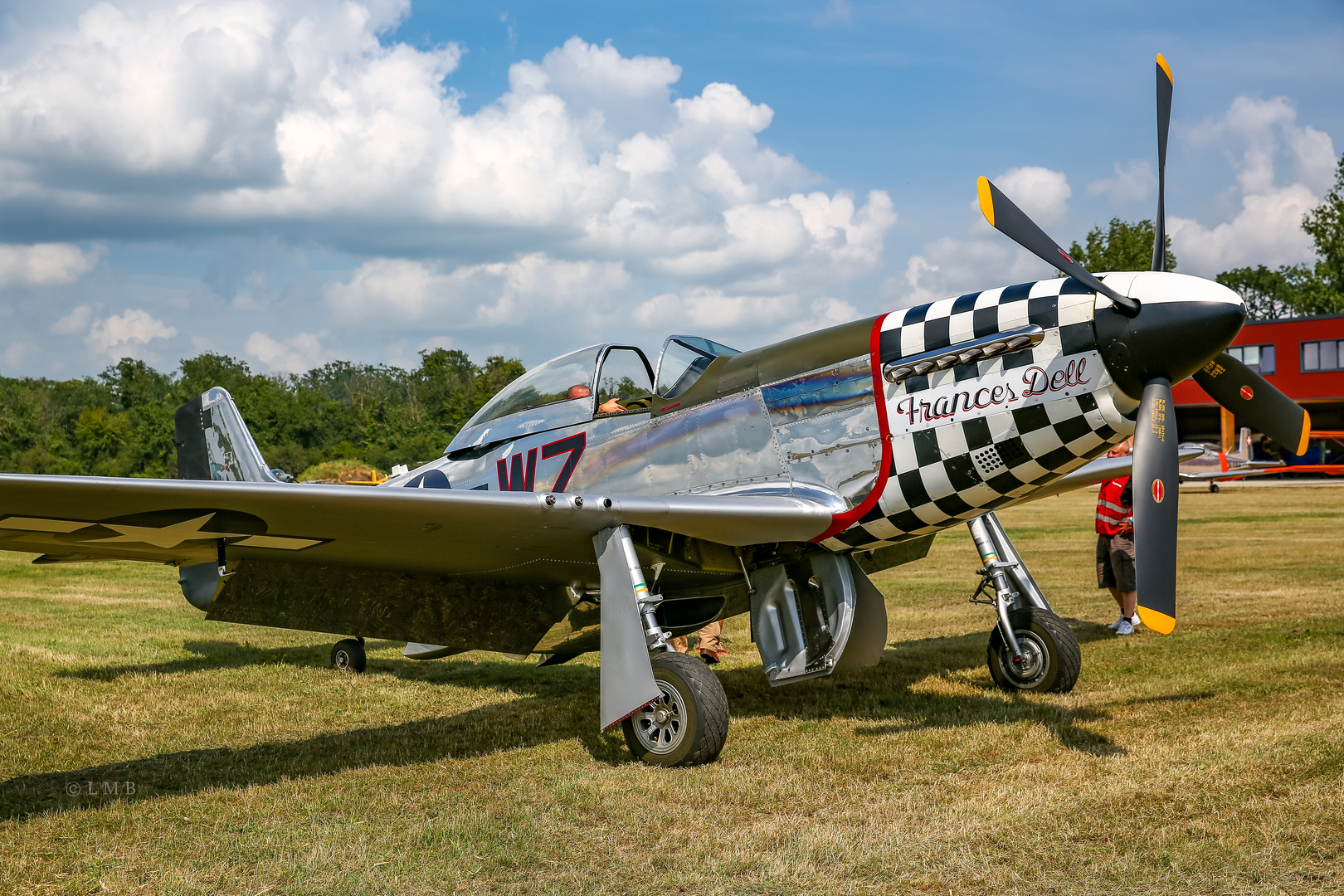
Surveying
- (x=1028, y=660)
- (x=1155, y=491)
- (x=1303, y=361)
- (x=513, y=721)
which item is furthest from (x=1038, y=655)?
(x=1303, y=361)

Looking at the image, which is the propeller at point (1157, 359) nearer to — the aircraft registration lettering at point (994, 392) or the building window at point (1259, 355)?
the aircraft registration lettering at point (994, 392)

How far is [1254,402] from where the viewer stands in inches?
232

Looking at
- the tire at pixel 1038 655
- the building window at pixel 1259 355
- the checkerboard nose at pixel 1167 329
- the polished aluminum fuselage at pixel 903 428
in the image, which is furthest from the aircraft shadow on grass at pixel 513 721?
the building window at pixel 1259 355

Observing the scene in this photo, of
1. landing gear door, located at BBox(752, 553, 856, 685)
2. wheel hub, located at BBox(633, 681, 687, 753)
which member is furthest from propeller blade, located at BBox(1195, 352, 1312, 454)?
wheel hub, located at BBox(633, 681, 687, 753)

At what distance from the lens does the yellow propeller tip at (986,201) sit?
16.7 ft

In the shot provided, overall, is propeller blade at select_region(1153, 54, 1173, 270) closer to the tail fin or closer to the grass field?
the grass field

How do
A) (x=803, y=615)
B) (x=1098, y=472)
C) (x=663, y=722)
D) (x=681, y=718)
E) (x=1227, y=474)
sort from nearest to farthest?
1. (x=681, y=718)
2. (x=663, y=722)
3. (x=803, y=615)
4. (x=1098, y=472)
5. (x=1227, y=474)

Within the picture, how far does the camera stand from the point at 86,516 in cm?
421

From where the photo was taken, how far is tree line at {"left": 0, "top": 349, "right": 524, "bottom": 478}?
→ 5762 centimetres

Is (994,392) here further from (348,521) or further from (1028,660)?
(348,521)

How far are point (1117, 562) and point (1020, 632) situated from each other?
3.12 metres

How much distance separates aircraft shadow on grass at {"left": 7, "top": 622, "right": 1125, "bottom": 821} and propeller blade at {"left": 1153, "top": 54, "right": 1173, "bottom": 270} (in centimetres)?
270

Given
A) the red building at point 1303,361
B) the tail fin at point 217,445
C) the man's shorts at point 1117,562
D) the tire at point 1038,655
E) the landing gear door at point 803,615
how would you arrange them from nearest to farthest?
1. the landing gear door at point 803,615
2. the tire at point 1038,655
3. the tail fin at point 217,445
4. the man's shorts at point 1117,562
5. the red building at point 1303,361

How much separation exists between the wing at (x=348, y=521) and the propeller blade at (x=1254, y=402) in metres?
2.54
